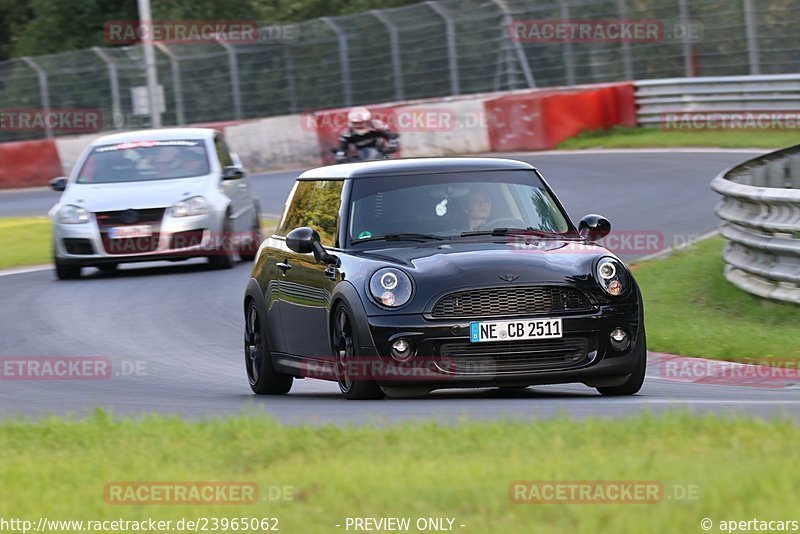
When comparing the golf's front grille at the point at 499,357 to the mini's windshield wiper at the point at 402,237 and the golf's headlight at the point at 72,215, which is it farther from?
the golf's headlight at the point at 72,215

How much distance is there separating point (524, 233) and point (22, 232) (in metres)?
15.3

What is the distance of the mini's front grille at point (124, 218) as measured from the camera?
58.3 ft

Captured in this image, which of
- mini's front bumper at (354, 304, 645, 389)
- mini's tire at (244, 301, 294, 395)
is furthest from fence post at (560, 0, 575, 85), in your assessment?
mini's front bumper at (354, 304, 645, 389)

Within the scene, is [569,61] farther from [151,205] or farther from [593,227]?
[593,227]

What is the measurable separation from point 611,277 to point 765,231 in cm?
446

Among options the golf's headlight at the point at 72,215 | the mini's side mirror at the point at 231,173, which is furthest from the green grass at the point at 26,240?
the mini's side mirror at the point at 231,173

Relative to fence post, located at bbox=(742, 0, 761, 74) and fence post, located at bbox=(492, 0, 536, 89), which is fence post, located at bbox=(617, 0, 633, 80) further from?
fence post, located at bbox=(742, 0, 761, 74)

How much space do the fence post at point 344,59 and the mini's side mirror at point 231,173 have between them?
1814 centimetres

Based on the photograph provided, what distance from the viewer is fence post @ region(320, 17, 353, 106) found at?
36.6m

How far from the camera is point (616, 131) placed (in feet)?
107

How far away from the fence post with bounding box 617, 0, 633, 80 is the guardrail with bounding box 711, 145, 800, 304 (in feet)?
59.6

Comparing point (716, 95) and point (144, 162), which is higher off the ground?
point (144, 162)

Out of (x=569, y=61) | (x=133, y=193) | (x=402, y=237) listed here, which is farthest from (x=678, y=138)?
(x=402, y=237)

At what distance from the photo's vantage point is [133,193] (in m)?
18.1
